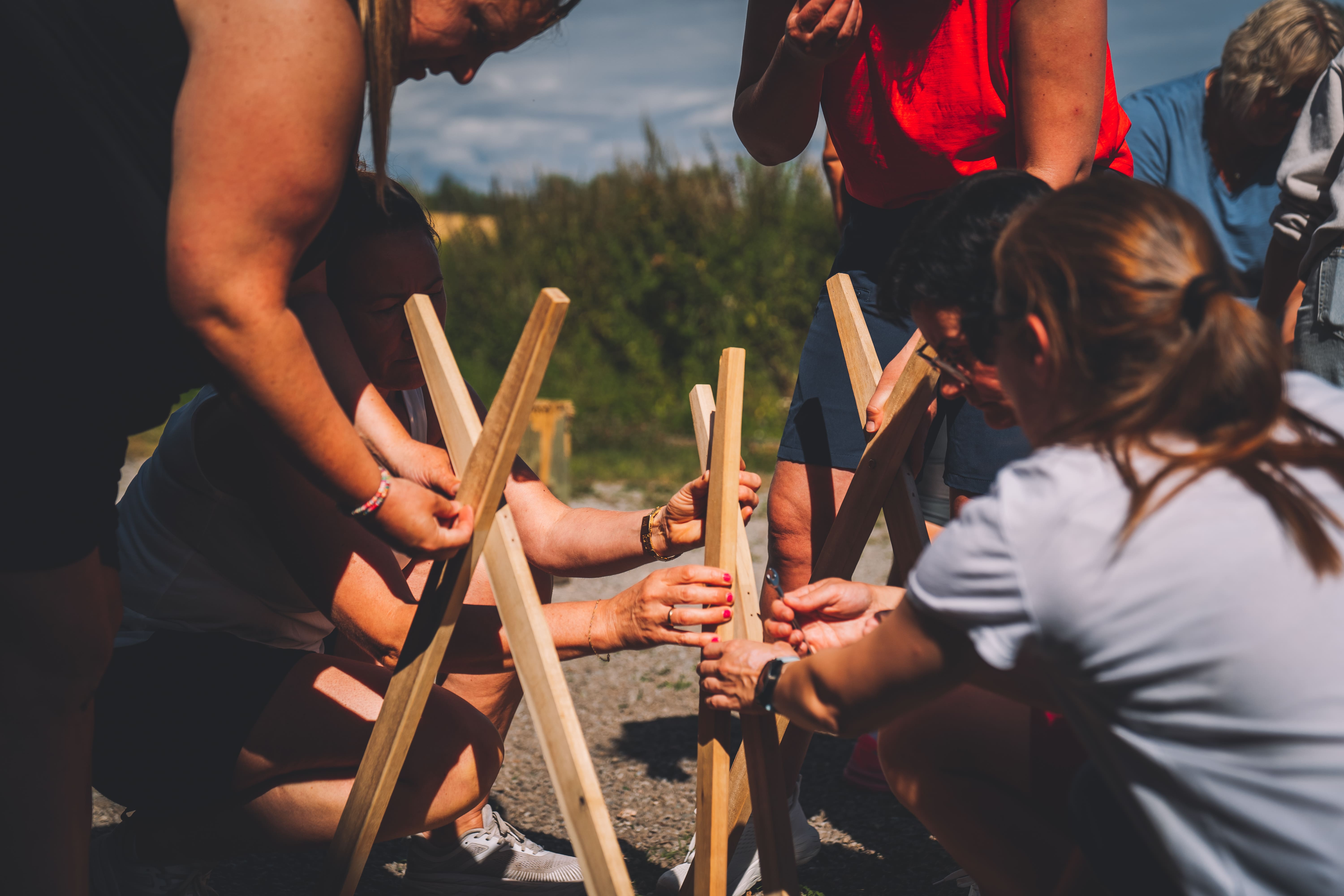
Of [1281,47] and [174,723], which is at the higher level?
[1281,47]

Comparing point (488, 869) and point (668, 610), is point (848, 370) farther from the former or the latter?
point (488, 869)

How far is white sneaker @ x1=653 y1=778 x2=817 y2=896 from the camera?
96.7 inches

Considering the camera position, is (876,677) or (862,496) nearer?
(876,677)

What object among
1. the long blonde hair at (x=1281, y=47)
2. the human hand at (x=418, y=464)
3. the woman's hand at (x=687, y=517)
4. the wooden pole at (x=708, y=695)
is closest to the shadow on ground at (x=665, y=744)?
the woman's hand at (x=687, y=517)

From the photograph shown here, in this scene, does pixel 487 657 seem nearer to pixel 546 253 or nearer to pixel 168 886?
pixel 168 886

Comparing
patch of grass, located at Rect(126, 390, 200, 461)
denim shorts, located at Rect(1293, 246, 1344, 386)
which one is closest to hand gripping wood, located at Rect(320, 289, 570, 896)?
denim shorts, located at Rect(1293, 246, 1344, 386)

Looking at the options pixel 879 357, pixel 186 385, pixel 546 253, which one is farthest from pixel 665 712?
pixel 546 253

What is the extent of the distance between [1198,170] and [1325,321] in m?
1.58

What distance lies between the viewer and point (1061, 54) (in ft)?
6.43

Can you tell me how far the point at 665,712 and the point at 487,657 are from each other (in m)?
2.04

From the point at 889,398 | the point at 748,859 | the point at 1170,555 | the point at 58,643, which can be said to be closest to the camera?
the point at 1170,555

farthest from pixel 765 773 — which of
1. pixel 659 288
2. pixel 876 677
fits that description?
pixel 659 288

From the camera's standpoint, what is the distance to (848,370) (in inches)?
89.2

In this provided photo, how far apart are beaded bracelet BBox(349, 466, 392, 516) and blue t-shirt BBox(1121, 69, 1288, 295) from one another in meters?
3.27
